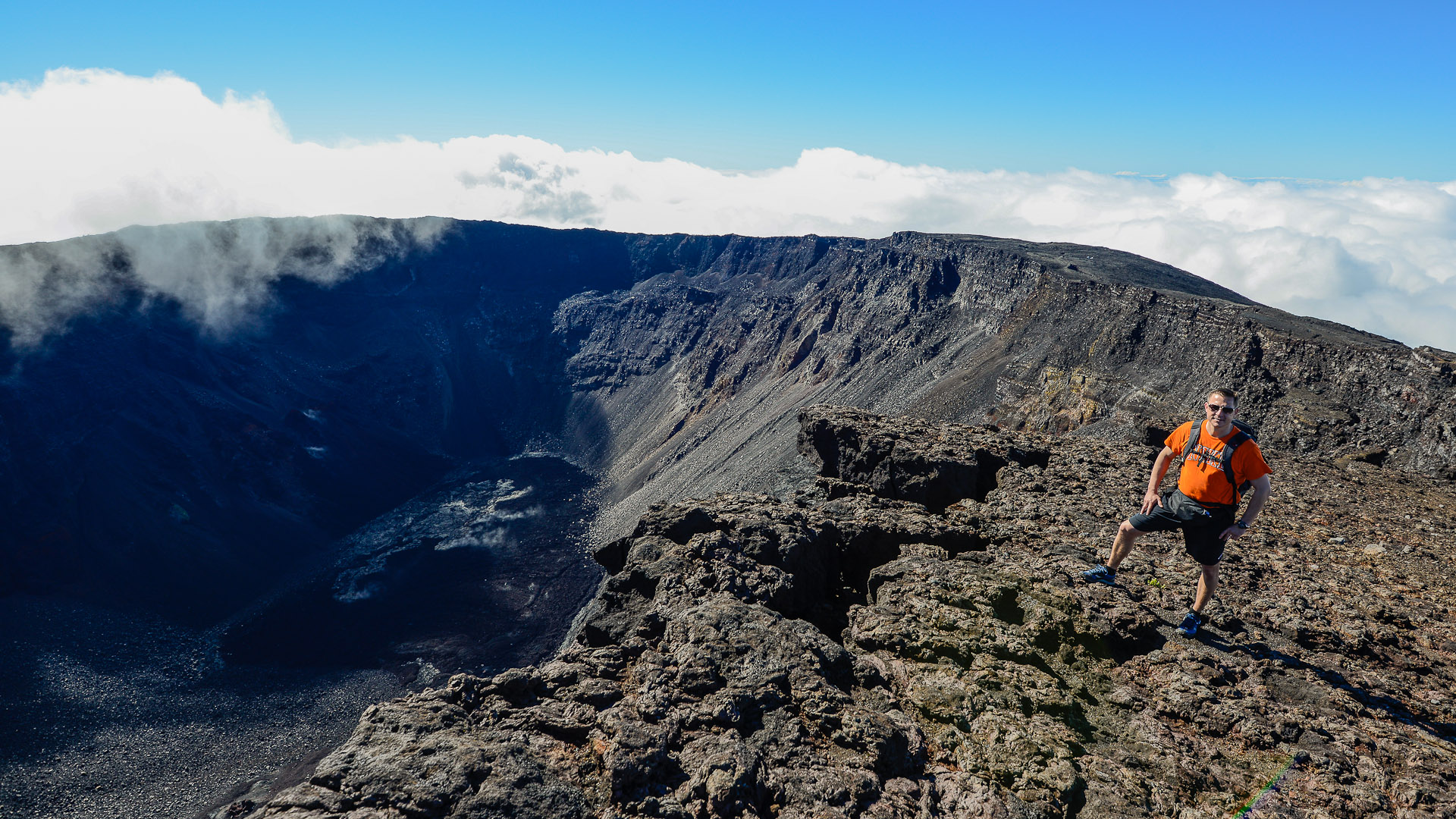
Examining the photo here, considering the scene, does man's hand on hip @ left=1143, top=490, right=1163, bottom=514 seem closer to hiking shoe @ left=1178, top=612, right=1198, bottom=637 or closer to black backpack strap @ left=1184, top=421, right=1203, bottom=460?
black backpack strap @ left=1184, top=421, right=1203, bottom=460

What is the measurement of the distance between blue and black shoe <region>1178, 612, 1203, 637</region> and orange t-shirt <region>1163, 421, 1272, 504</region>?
1392 millimetres

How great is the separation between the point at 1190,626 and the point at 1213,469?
189cm

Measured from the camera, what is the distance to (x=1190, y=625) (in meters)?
8.01

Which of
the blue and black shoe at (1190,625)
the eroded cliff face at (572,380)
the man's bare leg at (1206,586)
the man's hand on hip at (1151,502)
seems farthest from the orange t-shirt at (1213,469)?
the eroded cliff face at (572,380)

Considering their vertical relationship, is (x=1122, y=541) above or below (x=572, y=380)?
above

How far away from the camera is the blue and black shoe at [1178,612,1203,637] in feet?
26.2

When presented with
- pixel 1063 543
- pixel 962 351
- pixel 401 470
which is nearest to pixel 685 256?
pixel 401 470

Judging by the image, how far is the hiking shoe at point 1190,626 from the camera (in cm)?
799

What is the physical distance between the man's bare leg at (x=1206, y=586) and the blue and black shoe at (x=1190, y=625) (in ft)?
0.32

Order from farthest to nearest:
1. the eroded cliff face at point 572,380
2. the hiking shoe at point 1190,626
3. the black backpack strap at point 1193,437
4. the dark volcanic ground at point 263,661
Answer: the eroded cliff face at point 572,380 → the dark volcanic ground at point 263,661 → the black backpack strap at point 1193,437 → the hiking shoe at point 1190,626

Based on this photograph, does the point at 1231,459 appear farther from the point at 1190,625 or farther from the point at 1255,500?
the point at 1190,625

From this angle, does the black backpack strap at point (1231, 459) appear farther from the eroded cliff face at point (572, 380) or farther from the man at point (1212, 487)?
the eroded cliff face at point (572, 380)

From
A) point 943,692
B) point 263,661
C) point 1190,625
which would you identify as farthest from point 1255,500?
point 263,661

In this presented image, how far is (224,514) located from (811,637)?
65417 millimetres
